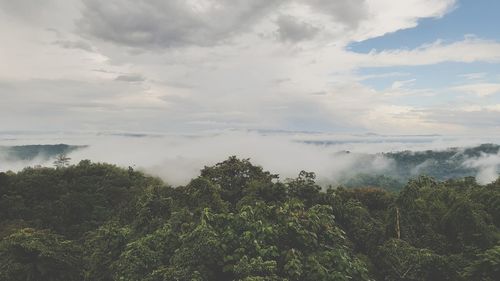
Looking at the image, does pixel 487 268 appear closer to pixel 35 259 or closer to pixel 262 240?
pixel 262 240

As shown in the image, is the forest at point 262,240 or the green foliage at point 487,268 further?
the green foliage at point 487,268

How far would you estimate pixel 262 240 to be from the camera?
13602 millimetres

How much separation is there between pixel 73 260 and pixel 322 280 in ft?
40.7

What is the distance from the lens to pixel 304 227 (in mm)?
14508

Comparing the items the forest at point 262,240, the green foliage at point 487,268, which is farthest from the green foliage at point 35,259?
the green foliage at point 487,268

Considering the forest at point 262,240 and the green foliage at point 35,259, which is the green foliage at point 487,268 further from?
the green foliage at point 35,259

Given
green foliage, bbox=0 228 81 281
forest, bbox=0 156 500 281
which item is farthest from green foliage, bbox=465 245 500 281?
green foliage, bbox=0 228 81 281

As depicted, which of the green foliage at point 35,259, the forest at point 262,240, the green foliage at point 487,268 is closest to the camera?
the forest at point 262,240

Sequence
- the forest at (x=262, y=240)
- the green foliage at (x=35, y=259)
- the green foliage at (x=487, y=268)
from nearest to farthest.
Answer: the forest at (x=262, y=240)
the green foliage at (x=487, y=268)
the green foliage at (x=35, y=259)

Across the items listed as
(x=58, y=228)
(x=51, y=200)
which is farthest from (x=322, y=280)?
(x=51, y=200)

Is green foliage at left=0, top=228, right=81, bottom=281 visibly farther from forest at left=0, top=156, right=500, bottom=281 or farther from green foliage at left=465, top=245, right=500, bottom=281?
green foliage at left=465, top=245, right=500, bottom=281

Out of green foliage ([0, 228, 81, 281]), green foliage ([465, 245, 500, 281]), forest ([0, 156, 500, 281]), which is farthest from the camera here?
green foliage ([0, 228, 81, 281])

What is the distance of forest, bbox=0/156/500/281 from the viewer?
13.1 m

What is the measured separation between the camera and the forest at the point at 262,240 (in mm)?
13141
